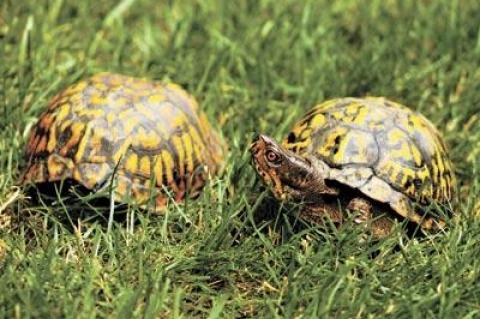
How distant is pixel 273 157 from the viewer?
4.04 m

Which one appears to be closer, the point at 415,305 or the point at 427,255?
the point at 415,305

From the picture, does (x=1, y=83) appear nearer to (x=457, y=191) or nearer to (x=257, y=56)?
(x=257, y=56)

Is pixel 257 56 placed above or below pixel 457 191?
above

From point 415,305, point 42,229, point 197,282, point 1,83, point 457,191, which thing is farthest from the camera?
point 1,83

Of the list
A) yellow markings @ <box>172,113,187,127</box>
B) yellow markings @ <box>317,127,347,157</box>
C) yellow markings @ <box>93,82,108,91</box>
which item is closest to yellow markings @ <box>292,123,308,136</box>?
yellow markings @ <box>317,127,347,157</box>

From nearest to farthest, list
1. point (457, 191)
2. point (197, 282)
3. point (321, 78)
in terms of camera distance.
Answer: point (197, 282) → point (457, 191) → point (321, 78)

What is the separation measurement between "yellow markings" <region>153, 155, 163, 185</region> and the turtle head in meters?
0.61

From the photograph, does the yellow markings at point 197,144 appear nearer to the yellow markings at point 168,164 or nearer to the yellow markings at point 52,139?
the yellow markings at point 168,164

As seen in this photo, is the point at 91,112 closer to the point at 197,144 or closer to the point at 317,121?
the point at 197,144

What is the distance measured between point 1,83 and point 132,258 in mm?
1791

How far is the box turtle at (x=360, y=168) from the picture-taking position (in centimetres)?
410

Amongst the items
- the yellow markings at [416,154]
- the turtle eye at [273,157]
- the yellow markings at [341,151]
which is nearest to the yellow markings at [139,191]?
the turtle eye at [273,157]

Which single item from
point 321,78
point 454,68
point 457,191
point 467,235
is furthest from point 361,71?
point 467,235

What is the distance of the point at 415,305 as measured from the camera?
141 inches
